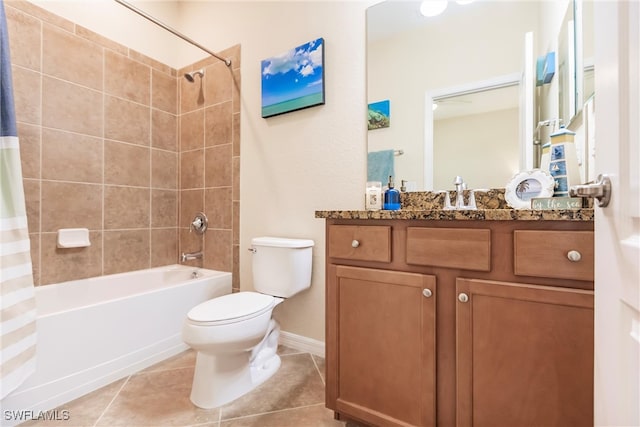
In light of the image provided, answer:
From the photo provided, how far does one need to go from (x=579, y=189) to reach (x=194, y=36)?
2.80m

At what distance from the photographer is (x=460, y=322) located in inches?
35.3

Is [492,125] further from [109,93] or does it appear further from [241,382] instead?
[109,93]

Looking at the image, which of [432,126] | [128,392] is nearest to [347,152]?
[432,126]

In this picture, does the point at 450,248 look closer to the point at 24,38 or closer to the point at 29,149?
the point at 29,149

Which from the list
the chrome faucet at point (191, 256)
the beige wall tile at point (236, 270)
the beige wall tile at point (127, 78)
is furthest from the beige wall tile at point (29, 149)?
the beige wall tile at point (236, 270)

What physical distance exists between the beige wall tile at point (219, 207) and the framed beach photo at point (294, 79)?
690 mm

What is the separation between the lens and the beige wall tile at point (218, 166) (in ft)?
7.18

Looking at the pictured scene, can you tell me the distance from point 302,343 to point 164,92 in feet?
7.49

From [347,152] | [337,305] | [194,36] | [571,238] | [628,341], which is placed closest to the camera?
[628,341]

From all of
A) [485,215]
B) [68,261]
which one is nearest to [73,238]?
[68,261]

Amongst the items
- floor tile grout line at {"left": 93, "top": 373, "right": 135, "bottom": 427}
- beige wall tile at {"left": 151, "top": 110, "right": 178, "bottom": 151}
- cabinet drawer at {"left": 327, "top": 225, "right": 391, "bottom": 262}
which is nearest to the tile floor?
floor tile grout line at {"left": 93, "top": 373, "right": 135, "bottom": 427}

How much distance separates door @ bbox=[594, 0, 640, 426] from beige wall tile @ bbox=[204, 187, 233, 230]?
6.68ft

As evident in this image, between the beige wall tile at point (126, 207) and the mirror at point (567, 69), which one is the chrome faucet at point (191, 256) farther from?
the mirror at point (567, 69)

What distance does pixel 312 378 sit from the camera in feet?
5.12
